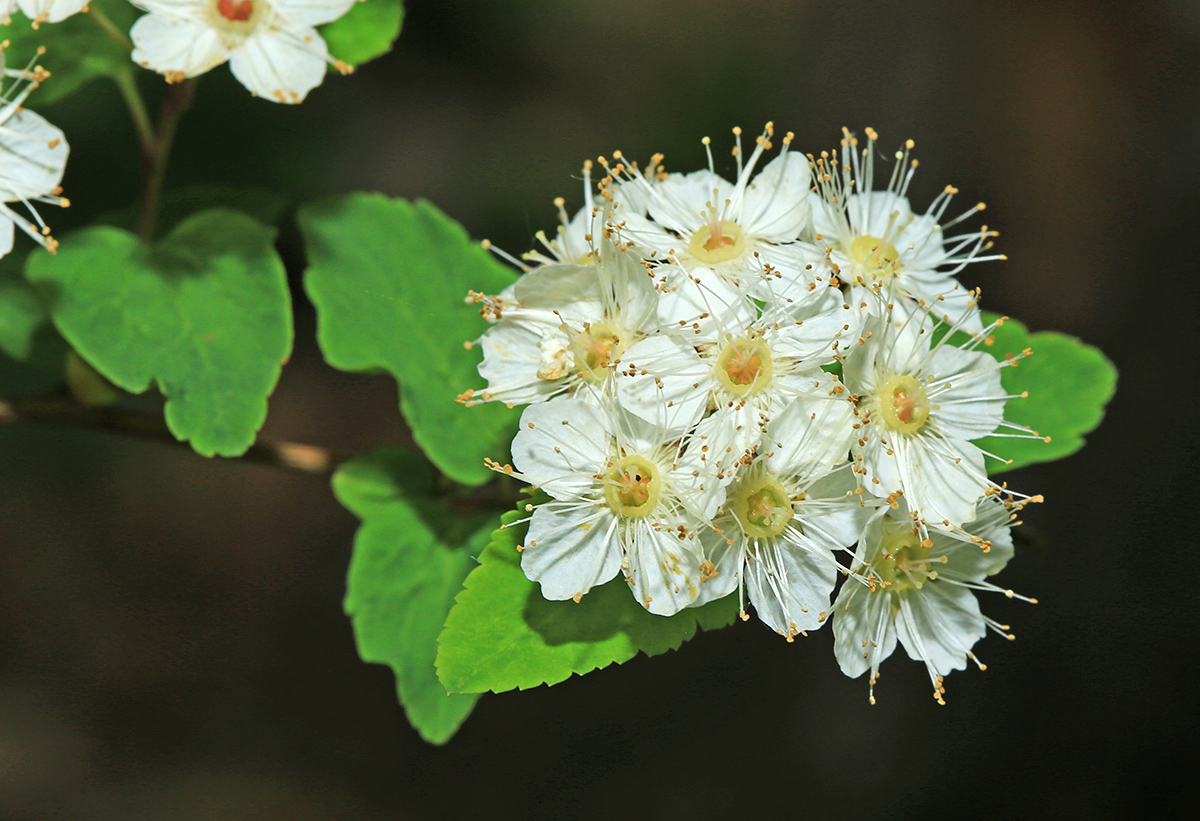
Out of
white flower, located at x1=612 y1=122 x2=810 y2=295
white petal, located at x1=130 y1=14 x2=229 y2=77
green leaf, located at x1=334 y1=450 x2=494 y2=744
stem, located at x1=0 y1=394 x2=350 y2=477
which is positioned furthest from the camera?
stem, located at x1=0 y1=394 x2=350 y2=477

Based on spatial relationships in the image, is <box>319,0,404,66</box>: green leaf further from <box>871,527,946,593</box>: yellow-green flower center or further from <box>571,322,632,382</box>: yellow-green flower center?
<box>871,527,946,593</box>: yellow-green flower center

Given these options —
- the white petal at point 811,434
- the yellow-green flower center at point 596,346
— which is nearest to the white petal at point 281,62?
the yellow-green flower center at point 596,346

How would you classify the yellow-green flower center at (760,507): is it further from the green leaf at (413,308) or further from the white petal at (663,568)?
the green leaf at (413,308)

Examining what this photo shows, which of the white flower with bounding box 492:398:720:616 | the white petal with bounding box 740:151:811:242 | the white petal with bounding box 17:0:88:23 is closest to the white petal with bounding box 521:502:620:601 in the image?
the white flower with bounding box 492:398:720:616

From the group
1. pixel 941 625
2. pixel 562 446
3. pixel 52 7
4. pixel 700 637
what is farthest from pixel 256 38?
pixel 700 637

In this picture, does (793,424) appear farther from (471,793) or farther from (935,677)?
(471,793)

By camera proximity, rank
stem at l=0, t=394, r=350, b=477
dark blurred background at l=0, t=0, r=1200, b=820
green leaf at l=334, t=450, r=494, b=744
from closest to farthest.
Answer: green leaf at l=334, t=450, r=494, b=744 < stem at l=0, t=394, r=350, b=477 < dark blurred background at l=0, t=0, r=1200, b=820

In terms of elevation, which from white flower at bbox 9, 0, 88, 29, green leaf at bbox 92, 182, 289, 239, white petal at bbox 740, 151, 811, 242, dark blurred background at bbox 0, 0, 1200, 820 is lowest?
dark blurred background at bbox 0, 0, 1200, 820
